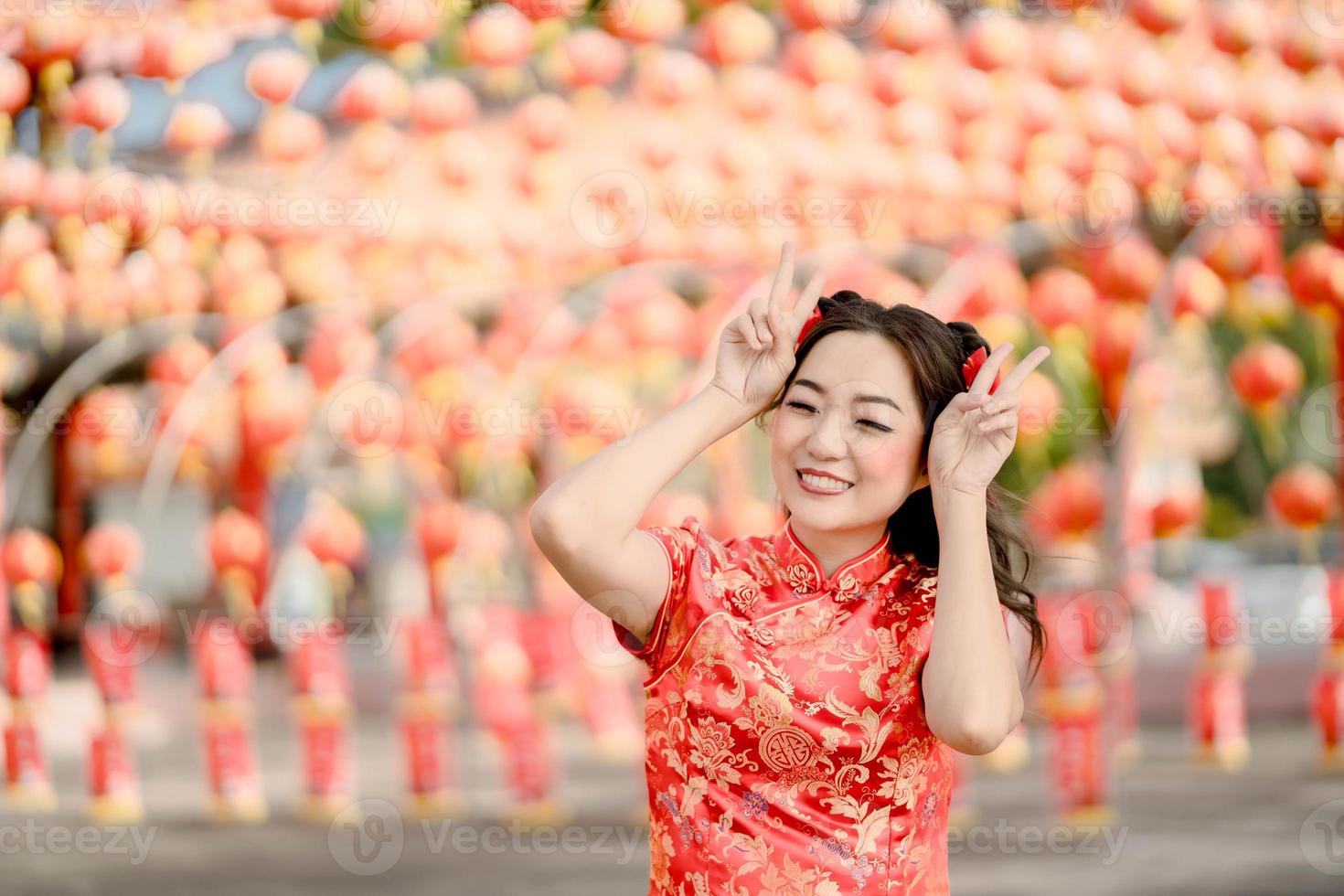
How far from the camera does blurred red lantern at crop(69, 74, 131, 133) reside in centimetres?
436

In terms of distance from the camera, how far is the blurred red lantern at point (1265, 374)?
16.4 ft

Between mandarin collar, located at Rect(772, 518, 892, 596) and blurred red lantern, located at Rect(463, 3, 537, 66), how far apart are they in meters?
3.01

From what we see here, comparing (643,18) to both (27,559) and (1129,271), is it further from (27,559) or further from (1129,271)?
(27,559)

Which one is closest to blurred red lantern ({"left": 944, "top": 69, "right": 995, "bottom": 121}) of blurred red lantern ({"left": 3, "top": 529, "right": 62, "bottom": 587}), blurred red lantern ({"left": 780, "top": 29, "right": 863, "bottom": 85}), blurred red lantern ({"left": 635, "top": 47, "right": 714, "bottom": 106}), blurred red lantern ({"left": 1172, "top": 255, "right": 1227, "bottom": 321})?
blurred red lantern ({"left": 780, "top": 29, "right": 863, "bottom": 85})

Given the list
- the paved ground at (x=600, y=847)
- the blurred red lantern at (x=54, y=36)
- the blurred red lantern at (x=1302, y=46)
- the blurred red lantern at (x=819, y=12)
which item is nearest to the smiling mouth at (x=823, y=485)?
the blurred red lantern at (x=819, y=12)

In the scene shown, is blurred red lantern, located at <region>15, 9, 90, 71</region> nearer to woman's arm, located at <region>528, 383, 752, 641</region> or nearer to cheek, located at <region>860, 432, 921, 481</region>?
woman's arm, located at <region>528, 383, 752, 641</region>

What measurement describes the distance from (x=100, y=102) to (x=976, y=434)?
3.75m

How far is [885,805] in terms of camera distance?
137 centimetres

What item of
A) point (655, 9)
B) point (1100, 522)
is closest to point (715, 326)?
→ point (655, 9)

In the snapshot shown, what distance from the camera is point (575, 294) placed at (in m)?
5.45

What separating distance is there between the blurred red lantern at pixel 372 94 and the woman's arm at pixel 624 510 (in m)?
3.32

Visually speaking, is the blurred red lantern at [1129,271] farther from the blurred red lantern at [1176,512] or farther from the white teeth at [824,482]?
the white teeth at [824,482]

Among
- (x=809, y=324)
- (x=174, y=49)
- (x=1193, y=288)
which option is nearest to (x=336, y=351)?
(x=174, y=49)

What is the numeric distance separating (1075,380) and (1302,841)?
1698mm
